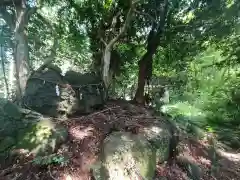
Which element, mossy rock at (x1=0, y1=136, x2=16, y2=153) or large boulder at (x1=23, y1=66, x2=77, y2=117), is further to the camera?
large boulder at (x1=23, y1=66, x2=77, y2=117)

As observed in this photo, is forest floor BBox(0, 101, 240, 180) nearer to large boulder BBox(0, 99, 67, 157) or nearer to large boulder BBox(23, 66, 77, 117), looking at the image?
large boulder BBox(0, 99, 67, 157)

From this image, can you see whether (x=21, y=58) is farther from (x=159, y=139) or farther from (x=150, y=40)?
(x=159, y=139)

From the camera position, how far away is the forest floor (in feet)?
9.80

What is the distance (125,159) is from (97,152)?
44 centimetres

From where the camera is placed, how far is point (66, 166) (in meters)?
3.10

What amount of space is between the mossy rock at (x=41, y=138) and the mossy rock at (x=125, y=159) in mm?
709

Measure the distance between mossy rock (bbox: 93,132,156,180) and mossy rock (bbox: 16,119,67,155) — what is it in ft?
2.33

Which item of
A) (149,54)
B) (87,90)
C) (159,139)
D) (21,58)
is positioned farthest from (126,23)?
(159,139)

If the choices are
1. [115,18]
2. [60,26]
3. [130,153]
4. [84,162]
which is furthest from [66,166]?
[60,26]

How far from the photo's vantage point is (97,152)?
11.3 ft

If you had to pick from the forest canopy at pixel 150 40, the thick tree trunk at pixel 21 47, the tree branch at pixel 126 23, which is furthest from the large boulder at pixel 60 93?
the tree branch at pixel 126 23

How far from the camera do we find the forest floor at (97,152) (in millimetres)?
2988

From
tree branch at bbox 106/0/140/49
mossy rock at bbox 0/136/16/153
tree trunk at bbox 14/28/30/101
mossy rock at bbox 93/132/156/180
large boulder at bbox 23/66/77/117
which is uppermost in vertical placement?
tree branch at bbox 106/0/140/49

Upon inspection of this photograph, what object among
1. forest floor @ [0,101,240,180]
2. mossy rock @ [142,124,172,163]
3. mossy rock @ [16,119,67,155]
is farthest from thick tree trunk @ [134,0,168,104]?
mossy rock @ [16,119,67,155]
